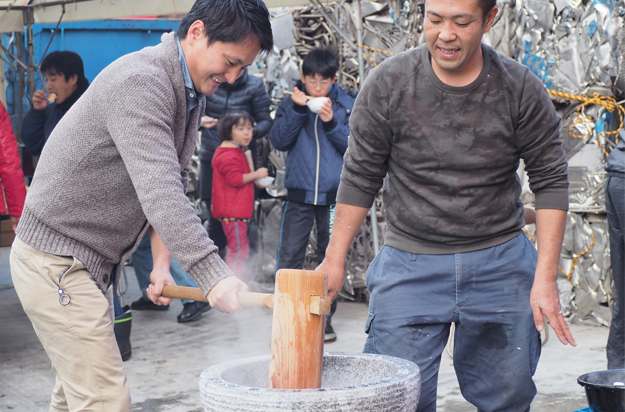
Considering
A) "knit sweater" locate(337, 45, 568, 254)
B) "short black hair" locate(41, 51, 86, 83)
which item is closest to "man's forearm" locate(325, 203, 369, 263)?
"knit sweater" locate(337, 45, 568, 254)

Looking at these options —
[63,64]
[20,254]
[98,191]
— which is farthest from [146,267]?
[98,191]

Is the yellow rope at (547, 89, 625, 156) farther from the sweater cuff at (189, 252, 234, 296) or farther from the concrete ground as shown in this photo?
the sweater cuff at (189, 252, 234, 296)

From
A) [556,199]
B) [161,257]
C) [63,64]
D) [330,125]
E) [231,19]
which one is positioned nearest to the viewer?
[231,19]

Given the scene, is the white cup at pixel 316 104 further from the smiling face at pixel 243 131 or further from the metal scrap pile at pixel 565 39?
the metal scrap pile at pixel 565 39

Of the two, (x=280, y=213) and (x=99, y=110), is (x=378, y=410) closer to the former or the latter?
(x=99, y=110)

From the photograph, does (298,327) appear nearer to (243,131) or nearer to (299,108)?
(299,108)

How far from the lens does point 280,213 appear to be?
6.90m

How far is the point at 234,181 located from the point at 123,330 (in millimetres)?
1764

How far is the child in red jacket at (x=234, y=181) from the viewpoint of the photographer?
→ 19.4ft

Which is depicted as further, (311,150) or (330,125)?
(311,150)

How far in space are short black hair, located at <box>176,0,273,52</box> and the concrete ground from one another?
230 cm

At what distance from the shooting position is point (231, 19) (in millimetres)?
2271

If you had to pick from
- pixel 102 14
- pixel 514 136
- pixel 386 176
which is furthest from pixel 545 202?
pixel 102 14

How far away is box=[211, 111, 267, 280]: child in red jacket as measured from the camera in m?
5.92
